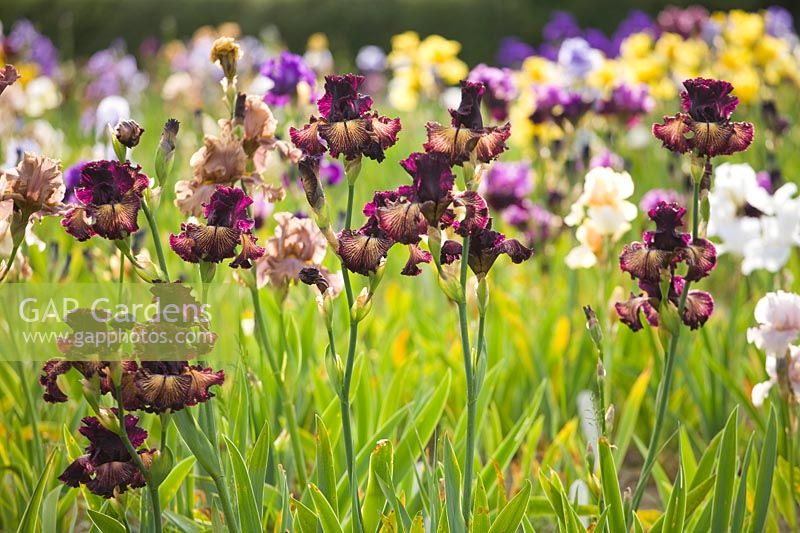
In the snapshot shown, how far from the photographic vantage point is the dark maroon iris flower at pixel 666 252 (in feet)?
4.56

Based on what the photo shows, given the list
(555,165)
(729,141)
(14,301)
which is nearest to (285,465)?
(14,301)

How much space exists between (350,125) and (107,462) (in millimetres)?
630

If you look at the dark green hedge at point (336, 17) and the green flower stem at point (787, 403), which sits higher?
the dark green hedge at point (336, 17)

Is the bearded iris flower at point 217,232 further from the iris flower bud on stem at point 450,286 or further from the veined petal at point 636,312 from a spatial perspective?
the veined petal at point 636,312

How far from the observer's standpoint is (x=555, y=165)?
11.2 feet

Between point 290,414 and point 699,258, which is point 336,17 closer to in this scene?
point 290,414

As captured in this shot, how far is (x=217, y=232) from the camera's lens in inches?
52.9

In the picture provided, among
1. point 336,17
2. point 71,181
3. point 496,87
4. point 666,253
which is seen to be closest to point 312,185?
point 666,253

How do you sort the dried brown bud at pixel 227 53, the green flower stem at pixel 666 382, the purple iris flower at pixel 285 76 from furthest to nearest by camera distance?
the purple iris flower at pixel 285 76 → the dried brown bud at pixel 227 53 → the green flower stem at pixel 666 382

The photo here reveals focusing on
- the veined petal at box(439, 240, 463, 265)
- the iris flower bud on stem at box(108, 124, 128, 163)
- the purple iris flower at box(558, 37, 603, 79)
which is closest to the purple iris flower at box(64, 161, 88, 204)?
the iris flower bud on stem at box(108, 124, 128, 163)

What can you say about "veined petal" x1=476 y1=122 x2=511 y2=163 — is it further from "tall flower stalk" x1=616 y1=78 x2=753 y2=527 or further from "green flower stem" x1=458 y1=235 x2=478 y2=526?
"tall flower stalk" x1=616 y1=78 x2=753 y2=527

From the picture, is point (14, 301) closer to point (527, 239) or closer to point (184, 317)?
point (184, 317)

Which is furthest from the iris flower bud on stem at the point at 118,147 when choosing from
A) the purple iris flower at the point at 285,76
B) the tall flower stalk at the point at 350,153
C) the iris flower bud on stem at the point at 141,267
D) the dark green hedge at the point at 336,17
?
the dark green hedge at the point at 336,17

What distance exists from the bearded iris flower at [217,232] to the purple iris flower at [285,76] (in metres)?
1.02
